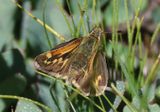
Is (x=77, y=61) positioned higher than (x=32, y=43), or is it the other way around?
(x=32, y=43)

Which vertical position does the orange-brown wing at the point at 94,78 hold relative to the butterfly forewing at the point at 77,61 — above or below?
below

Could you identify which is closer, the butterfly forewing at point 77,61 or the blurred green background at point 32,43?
the butterfly forewing at point 77,61

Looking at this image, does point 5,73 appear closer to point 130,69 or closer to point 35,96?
point 35,96

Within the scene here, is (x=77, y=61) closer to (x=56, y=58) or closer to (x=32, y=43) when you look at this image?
(x=56, y=58)

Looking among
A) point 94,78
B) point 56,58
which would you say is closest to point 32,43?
point 56,58

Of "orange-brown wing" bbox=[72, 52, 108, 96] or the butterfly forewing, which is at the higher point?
the butterfly forewing

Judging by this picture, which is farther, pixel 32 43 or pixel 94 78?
pixel 32 43

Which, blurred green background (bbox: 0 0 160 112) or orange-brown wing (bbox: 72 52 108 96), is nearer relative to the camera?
orange-brown wing (bbox: 72 52 108 96)

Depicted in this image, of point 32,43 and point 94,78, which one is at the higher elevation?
point 32,43
